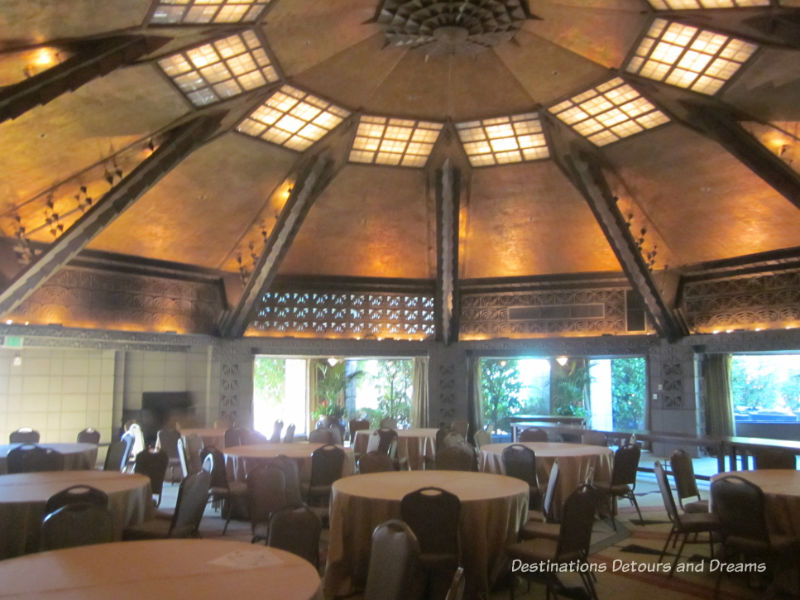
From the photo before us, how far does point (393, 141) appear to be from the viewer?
13.1 m

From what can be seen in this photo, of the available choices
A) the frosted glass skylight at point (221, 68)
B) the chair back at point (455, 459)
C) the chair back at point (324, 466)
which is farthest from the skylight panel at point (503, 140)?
the chair back at point (324, 466)

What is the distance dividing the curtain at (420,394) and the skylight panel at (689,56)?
851 cm

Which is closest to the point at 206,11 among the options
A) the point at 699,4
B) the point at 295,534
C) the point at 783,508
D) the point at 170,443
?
the point at 699,4

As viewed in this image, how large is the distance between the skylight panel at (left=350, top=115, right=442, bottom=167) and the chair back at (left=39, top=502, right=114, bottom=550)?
9110 millimetres

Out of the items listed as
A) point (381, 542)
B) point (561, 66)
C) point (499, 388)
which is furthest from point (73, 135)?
point (499, 388)

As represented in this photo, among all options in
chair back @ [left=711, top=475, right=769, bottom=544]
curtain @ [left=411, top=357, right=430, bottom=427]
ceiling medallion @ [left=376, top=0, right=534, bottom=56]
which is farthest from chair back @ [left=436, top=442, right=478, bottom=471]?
curtain @ [left=411, top=357, right=430, bottom=427]

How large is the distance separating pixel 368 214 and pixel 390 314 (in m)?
2.74

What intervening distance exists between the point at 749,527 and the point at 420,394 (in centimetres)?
1118

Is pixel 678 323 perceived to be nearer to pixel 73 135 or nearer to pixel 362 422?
pixel 362 422

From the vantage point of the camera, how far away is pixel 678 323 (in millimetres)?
14469

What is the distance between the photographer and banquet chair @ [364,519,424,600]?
143 inches

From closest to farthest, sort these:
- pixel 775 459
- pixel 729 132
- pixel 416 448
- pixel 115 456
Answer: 1. pixel 775 459
2. pixel 115 456
3. pixel 729 132
4. pixel 416 448

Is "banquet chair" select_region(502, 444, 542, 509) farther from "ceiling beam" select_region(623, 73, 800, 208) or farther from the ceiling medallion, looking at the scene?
"ceiling beam" select_region(623, 73, 800, 208)

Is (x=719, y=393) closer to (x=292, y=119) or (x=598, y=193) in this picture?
(x=598, y=193)
